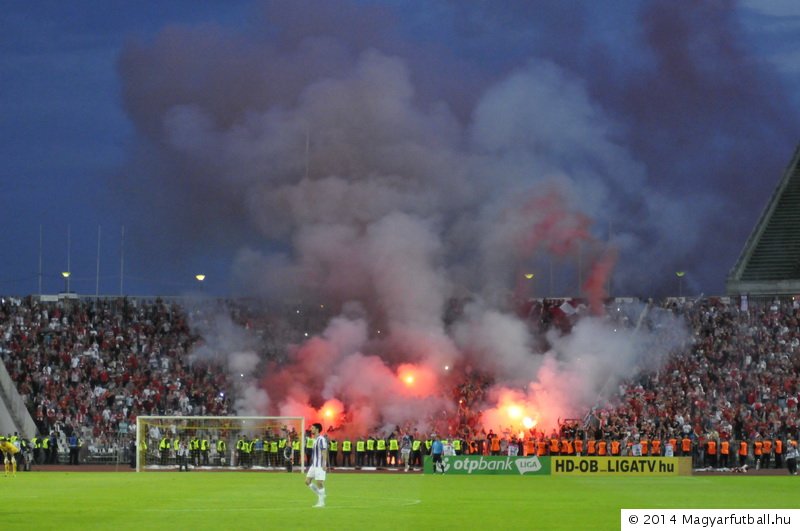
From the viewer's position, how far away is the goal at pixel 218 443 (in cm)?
5338

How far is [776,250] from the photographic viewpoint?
74.2 m

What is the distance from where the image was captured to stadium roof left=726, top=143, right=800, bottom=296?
232 feet

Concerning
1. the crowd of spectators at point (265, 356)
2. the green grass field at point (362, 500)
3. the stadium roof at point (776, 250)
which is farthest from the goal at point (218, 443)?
the stadium roof at point (776, 250)

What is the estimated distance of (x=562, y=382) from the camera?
58906mm

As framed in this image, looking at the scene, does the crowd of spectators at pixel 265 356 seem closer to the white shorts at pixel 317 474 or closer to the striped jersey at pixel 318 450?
the striped jersey at pixel 318 450

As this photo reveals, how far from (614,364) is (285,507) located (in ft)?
111

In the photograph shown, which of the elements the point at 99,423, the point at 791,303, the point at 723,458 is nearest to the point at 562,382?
the point at 723,458

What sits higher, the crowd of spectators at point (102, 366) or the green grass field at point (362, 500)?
the crowd of spectators at point (102, 366)

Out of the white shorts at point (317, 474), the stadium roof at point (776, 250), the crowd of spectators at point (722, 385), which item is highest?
the stadium roof at point (776, 250)

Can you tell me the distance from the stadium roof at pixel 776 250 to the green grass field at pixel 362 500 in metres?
25.6

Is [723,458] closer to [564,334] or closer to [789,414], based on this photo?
[789,414]

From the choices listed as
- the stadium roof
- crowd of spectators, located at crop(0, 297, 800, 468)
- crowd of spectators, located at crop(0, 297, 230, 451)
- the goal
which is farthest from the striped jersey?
the stadium roof

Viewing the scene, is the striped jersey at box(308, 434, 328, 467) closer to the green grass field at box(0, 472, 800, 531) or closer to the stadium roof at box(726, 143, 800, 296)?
the green grass field at box(0, 472, 800, 531)

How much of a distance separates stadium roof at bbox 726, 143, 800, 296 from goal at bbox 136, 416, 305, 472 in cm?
2818
